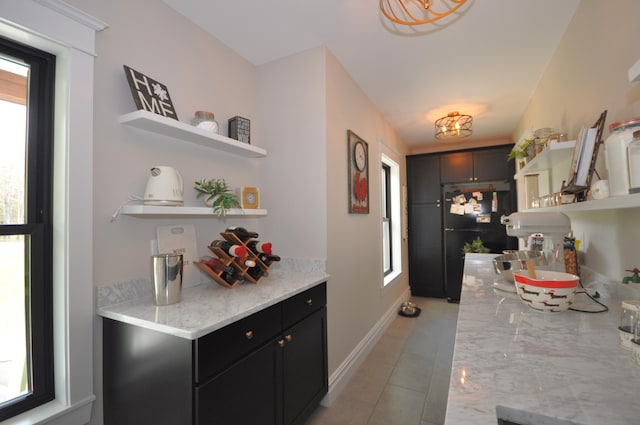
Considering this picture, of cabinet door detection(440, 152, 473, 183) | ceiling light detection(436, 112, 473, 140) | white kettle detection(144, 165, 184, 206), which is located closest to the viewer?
white kettle detection(144, 165, 184, 206)

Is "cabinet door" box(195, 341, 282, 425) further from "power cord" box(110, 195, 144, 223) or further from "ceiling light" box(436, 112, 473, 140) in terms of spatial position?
"ceiling light" box(436, 112, 473, 140)

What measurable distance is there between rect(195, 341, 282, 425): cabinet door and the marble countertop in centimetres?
90

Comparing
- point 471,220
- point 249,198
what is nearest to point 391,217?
point 471,220

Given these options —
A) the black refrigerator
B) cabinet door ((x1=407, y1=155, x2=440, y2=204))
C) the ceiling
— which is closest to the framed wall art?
the ceiling

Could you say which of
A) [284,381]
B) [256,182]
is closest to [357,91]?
[256,182]

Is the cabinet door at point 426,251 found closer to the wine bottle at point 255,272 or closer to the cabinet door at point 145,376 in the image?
the wine bottle at point 255,272

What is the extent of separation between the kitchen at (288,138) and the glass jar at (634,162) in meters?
0.59

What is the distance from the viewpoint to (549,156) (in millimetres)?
Answer: 1759

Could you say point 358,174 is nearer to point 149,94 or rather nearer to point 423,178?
point 149,94

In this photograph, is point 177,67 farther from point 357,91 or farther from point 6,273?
point 357,91

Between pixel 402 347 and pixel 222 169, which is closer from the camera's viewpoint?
pixel 222 169

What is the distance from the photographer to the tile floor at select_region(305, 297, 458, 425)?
184 cm

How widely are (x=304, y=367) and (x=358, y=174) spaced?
1671 mm

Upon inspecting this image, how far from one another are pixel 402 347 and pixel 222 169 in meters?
2.42
